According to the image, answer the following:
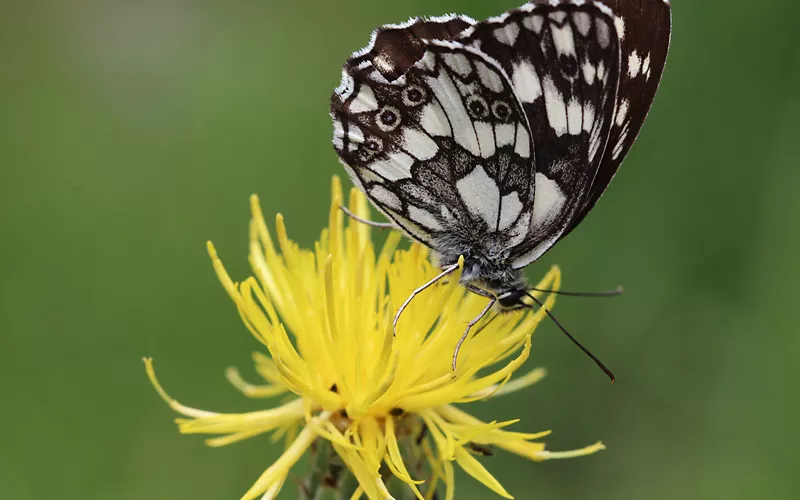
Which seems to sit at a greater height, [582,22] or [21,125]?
[21,125]

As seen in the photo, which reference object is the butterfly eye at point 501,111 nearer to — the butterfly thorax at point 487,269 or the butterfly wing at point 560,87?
the butterfly wing at point 560,87

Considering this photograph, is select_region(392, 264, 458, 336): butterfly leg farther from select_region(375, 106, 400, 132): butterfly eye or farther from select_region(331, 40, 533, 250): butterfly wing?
select_region(375, 106, 400, 132): butterfly eye

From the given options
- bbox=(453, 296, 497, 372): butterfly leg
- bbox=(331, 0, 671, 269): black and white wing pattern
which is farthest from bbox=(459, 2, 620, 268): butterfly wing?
bbox=(453, 296, 497, 372): butterfly leg

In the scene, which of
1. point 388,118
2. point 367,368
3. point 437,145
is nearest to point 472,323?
point 367,368

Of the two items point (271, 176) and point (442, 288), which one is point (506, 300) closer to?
point (442, 288)

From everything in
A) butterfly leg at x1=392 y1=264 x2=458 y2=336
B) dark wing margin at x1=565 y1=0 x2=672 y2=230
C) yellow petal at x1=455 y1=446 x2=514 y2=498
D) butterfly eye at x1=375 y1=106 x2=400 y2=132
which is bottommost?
yellow petal at x1=455 y1=446 x2=514 y2=498

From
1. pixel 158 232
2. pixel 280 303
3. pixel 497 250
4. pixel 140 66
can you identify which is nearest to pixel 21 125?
pixel 140 66

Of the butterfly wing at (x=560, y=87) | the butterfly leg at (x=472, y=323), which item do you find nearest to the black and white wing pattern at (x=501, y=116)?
the butterfly wing at (x=560, y=87)

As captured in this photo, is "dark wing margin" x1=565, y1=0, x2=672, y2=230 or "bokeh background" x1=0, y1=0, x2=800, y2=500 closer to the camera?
"dark wing margin" x1=565, y1=0, x2=672, y2=230
